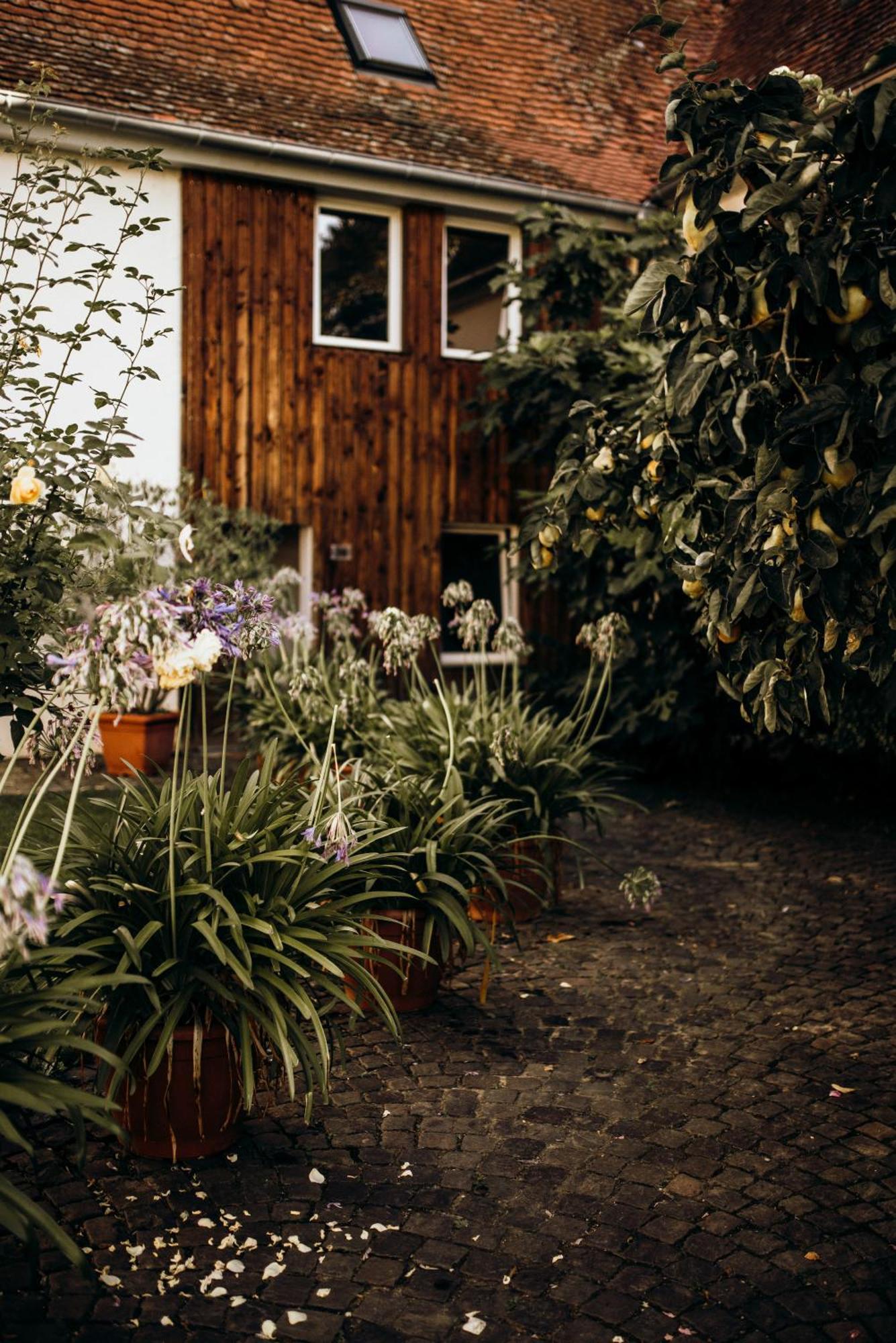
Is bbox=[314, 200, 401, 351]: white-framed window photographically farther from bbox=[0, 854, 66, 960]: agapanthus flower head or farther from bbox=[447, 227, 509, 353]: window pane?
bbox=[0, 854, 66, 960]: agapanthus flower head

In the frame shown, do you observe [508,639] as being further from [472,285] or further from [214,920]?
[472,285]

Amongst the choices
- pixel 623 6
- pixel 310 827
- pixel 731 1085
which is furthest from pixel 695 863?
pixel 623 6

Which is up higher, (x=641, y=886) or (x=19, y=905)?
(x=19, y=905)

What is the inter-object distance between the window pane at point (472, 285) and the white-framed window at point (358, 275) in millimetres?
835

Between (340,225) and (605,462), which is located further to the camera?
(340,225)

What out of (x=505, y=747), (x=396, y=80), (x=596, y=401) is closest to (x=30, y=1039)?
(x=505, y=747)

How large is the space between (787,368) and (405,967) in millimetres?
2681

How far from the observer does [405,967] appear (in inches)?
183

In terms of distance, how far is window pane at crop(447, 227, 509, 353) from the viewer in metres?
13.4

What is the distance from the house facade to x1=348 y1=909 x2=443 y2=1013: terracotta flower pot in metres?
7.62

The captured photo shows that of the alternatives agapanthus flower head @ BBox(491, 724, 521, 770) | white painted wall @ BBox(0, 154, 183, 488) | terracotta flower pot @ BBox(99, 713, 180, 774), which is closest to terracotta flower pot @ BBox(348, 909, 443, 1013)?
agapanthus flower head @ BBox(491, 724, 521, 770)

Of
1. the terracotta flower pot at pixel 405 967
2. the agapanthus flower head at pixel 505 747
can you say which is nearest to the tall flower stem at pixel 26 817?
the terracotta flower pot at pixel 405 967

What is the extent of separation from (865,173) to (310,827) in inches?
96.1

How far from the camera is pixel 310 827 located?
12.4 feet
